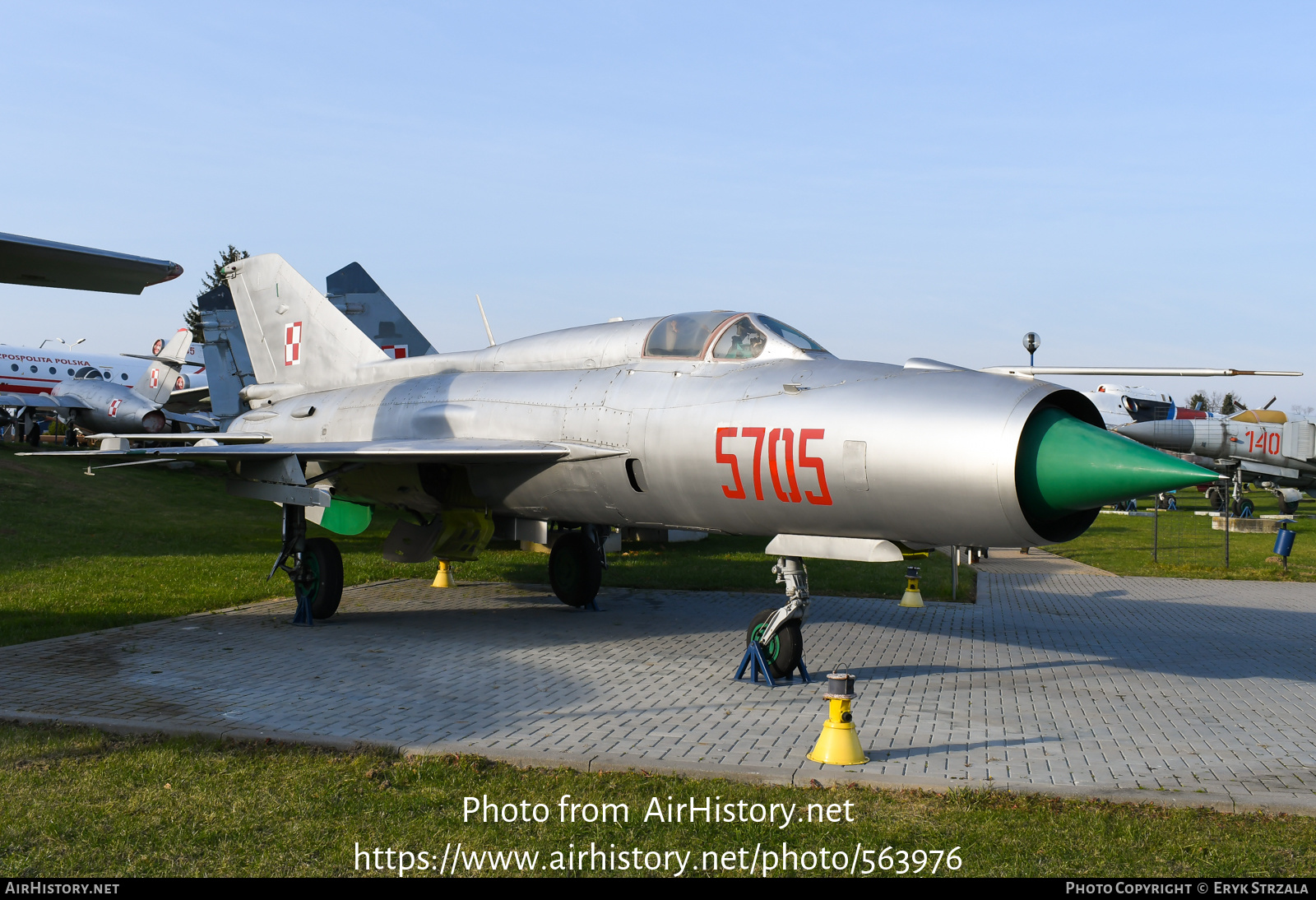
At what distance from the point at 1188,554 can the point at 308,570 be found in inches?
742

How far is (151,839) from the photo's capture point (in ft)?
14.2

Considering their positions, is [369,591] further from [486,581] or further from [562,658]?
[562,658]

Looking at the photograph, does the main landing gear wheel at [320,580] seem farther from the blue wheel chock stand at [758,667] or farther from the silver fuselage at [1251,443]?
the silver fuselage at [1251,443]

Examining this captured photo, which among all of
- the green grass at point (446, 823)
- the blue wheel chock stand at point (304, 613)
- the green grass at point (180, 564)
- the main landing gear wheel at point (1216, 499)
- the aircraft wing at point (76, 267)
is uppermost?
the aircraft wing at point (76, 267)

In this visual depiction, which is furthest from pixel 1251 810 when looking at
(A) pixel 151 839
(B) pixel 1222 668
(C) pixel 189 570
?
(C) pixel 189 570

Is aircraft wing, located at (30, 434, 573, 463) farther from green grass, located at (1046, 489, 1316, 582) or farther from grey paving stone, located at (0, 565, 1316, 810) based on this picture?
green grass, located at (1046, 489, 1316, 582)

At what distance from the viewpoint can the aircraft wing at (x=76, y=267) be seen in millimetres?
6035

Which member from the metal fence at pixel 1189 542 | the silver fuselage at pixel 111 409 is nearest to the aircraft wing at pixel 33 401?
the silver fuselage at pixel 111 409

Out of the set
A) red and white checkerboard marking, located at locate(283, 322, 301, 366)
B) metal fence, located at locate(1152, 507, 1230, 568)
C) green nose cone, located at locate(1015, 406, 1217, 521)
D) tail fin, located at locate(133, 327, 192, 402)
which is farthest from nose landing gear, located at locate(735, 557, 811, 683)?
tail fin, located at locate(133, 327, 192, 402)

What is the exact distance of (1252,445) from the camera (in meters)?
32.0

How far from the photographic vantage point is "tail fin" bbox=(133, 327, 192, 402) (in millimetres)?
33031

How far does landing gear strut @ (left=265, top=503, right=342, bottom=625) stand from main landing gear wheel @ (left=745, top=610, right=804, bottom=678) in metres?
4.98

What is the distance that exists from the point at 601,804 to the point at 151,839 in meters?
2.06

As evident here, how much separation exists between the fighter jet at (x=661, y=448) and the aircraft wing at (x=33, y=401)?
2586 centimetres
